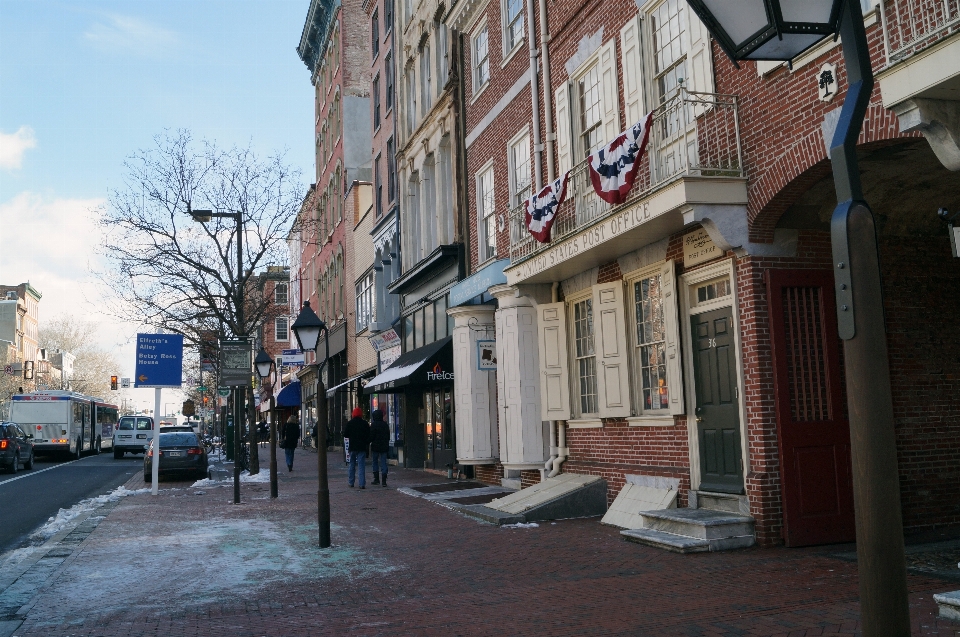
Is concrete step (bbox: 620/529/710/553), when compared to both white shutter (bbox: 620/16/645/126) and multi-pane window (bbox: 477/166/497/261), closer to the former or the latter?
white shutter (bbox: 620/16/645/126)

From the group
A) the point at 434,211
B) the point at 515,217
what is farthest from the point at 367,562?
the point at 434,211

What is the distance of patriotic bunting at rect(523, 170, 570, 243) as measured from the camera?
1253 cm

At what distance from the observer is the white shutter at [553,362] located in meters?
14.2

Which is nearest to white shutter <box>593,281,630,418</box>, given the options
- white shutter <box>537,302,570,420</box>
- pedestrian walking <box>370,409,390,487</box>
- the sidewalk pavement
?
white shutter <box>537,302,570,420</box>

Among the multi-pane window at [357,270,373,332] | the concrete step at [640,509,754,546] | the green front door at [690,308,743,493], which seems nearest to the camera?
Result: the concrete step at [640,509,754,546]

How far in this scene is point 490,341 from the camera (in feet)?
56.0

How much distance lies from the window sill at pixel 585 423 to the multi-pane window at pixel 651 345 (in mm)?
1278

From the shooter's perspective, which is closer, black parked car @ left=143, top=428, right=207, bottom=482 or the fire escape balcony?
the fire escape balcony

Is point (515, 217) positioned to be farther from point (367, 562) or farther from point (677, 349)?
point (367, 562)

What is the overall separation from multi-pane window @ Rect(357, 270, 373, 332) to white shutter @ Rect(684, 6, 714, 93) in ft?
70.4

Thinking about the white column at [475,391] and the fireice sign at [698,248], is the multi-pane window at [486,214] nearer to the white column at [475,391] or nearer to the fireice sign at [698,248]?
the white column at [475,391]

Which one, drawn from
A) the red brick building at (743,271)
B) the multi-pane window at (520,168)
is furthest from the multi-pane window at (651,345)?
the multi-pane window at (520,168)

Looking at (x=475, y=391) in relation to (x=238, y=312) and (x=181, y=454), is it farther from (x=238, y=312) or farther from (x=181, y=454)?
(x=181, y=454)

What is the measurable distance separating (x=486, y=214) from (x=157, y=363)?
7927 millimetres
